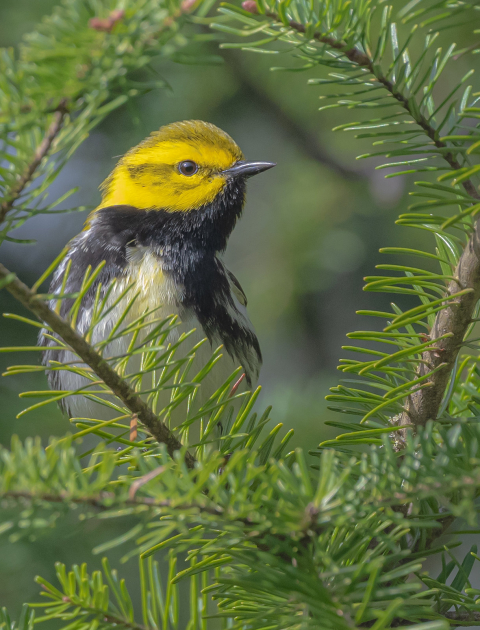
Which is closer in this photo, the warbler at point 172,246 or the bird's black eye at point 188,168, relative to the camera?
the warbler at point 172,246

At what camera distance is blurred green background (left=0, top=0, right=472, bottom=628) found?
8.39 feet

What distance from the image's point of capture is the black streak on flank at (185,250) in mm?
1900

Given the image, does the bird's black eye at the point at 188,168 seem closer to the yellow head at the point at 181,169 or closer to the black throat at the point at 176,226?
the yellow head at the point at 181,169

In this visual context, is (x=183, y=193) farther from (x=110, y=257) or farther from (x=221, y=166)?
A: (x=110, y=257)

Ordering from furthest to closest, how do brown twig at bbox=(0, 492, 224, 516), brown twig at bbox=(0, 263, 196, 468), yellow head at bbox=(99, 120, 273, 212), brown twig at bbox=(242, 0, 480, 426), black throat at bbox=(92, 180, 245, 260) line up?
yellow head at bbox=(99, 120, 273, 212) < black throat at bbox=(92, 180, 245, 260) < brown twig at bbox=(242, 0, 480, 426) < brown twig at bbox=(0, 263, 196, 468) < brown twig at bbox=(0, 492, 224, 516)

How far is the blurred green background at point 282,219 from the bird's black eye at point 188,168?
54cm

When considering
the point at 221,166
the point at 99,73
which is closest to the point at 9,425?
the point at 221,166

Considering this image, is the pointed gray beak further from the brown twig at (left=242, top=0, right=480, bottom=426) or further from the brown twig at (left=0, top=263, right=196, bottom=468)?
the brown twig at (left=0, top=263, right=196, bottom=468)

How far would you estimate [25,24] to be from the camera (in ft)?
8.16

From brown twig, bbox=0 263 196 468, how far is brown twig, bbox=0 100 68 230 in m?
0.07

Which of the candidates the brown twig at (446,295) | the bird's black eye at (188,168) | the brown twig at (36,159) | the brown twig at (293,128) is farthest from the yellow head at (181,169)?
the brown twig at (36,159)

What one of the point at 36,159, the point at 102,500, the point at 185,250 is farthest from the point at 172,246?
the point at 102,500

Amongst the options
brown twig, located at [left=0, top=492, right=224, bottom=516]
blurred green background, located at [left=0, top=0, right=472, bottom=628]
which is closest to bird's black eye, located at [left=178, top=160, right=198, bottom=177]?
blurred green background, located at [left=0, top=0, right=472, bottom=628]

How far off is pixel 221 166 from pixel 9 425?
1.24m
